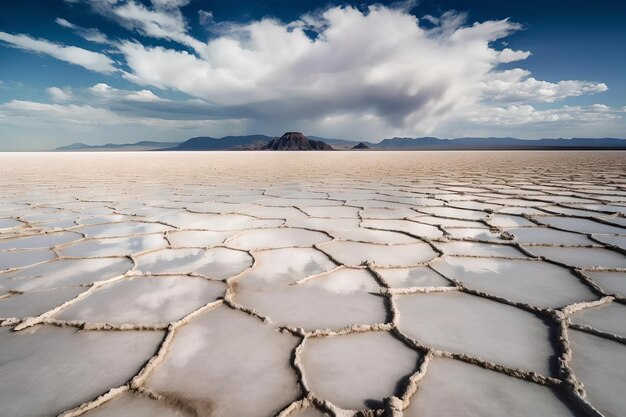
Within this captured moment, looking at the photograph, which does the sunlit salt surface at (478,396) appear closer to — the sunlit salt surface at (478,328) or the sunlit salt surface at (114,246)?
the sunlit salt surface at (478,328)

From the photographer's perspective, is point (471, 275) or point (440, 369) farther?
point (471, 275)

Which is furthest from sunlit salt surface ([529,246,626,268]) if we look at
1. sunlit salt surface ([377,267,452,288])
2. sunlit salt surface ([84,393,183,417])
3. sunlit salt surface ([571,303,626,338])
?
sunlit salt surface ([84,393,183,417])

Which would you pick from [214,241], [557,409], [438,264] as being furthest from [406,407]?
[214,241]

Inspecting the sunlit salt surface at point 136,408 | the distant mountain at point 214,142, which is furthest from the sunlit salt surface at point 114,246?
the distant mountain at point 214,142

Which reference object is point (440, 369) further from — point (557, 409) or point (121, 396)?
point (121, 396)

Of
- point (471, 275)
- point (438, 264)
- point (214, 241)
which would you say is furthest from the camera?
point (214, 241)

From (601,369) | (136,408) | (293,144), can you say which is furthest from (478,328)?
(293,144)

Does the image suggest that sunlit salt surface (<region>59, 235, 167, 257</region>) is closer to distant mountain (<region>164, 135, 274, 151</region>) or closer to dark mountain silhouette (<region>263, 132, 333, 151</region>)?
dark mountain silhouette (<region>263, 132, 333, 151</region>)

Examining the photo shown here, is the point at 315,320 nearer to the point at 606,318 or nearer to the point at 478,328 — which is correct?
the point at 478,328
